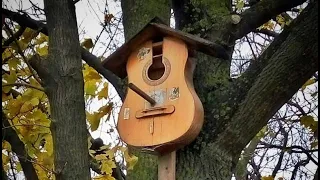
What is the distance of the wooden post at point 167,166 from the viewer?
6.87 feet

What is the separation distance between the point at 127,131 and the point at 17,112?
18.0 inches

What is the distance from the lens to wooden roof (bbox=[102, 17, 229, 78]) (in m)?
2.12

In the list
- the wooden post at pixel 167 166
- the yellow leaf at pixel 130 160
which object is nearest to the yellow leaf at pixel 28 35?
the yellow leaf at pixel 130 160

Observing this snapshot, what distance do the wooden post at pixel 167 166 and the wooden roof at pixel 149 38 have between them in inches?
17.5

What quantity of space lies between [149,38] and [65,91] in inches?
19.8

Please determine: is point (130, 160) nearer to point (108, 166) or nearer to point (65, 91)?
point (108, 166)

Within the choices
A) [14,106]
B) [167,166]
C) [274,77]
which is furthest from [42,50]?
[274,77]

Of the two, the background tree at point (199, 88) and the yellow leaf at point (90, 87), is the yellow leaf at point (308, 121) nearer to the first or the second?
the background tree at point (199, 88)

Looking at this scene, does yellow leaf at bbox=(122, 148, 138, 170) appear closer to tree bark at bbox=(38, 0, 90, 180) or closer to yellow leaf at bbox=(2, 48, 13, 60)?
tree bark at bbox=(38, 0, 90, 180)

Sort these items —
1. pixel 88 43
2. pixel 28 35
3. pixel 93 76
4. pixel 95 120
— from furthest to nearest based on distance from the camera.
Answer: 1. pixel 93 76
2. pixel 88 43
3. pixel 95 120
4. pixel 28 35

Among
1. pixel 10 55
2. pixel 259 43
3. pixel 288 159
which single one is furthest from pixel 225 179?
pixel 288 159

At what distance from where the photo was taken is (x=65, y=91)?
200 cm

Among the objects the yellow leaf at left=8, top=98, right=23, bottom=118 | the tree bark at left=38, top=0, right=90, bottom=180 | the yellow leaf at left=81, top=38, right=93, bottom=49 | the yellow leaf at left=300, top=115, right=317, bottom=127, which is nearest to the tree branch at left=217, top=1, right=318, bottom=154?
the yellow leaf at left=300, top=115, right=317, bottom=127

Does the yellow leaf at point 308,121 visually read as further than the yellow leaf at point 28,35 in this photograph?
Yes
